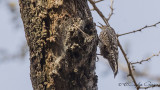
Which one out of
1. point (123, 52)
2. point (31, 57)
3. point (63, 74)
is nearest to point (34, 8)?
point (31, 57)

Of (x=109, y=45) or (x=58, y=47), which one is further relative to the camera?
(x=109, y=45)

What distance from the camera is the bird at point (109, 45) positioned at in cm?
390

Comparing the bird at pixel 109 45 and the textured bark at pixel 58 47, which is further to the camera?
the bird at pixel 109 45

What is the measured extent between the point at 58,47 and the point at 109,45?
189 centimetres

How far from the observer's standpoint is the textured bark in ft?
7.14

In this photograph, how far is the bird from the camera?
3899 mm

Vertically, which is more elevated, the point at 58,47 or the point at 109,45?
the point at 109,45

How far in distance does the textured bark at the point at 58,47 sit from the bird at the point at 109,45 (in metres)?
1.57

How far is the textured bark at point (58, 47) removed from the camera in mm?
2178

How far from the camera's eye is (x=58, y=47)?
7.34 ft

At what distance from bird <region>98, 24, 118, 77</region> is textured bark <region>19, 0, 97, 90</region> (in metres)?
1.57

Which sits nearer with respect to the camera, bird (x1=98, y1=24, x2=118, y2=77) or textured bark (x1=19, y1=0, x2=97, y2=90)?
textured bark (x1=19, y1=0, x2=97, y2=90)

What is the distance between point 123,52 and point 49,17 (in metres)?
1.10

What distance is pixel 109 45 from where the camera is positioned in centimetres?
399
